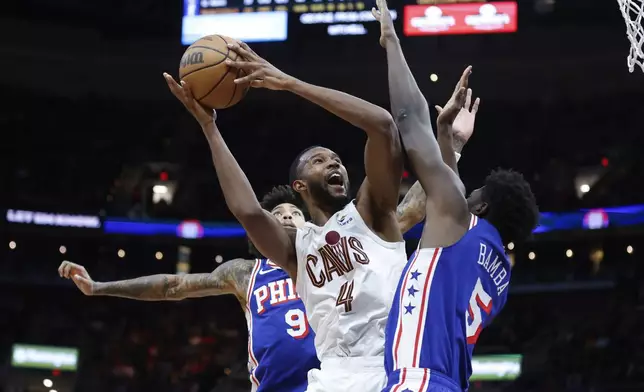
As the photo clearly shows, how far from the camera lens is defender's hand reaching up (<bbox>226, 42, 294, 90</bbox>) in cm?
330

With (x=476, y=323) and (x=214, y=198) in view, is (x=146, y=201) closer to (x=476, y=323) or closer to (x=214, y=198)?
(x=214, y=198)

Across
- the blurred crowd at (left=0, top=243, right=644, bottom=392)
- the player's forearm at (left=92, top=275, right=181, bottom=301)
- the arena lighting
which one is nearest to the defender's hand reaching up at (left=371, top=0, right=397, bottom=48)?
the player's forearm at (left=92, top=275, right=181, bottom=301)

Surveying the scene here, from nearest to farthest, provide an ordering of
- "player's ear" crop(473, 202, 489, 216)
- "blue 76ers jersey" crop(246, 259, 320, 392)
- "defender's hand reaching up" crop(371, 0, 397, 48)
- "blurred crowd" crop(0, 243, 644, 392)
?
1. "player's ear" crop(473, 202, 489, 216)
2. "defender's hand reaching up" crop(371, 0, 397, 48)
3. "blue 76ers jersey" crop(246, 259, 320, 392)
4. "blurred crowd" crop(0, 243, 644, 392)

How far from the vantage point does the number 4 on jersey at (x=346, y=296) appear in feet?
11.3

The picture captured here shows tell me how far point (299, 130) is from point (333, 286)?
13.9m

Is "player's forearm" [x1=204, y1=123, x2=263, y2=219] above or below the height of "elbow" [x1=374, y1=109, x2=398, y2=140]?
below

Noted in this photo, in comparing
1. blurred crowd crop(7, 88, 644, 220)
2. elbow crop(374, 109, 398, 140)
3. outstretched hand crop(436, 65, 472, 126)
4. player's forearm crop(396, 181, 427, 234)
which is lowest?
blurred crowd crop(7, 88, 644, 220)

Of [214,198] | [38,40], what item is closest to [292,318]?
[214,198]

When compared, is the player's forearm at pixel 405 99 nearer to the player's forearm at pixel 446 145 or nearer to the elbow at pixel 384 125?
the elbow at pixel 384 125

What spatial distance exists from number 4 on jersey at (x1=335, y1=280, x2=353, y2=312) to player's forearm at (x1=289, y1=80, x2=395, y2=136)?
622mm

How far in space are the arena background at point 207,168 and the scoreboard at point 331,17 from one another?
2.16 feet

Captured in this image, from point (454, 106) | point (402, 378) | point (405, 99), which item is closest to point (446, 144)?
point (454, 106)

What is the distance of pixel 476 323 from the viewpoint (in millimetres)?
3041

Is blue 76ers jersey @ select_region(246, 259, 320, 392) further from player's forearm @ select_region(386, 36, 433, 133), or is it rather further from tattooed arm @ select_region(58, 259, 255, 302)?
player's forearm @ select_region(386, 36, 433, 133)
